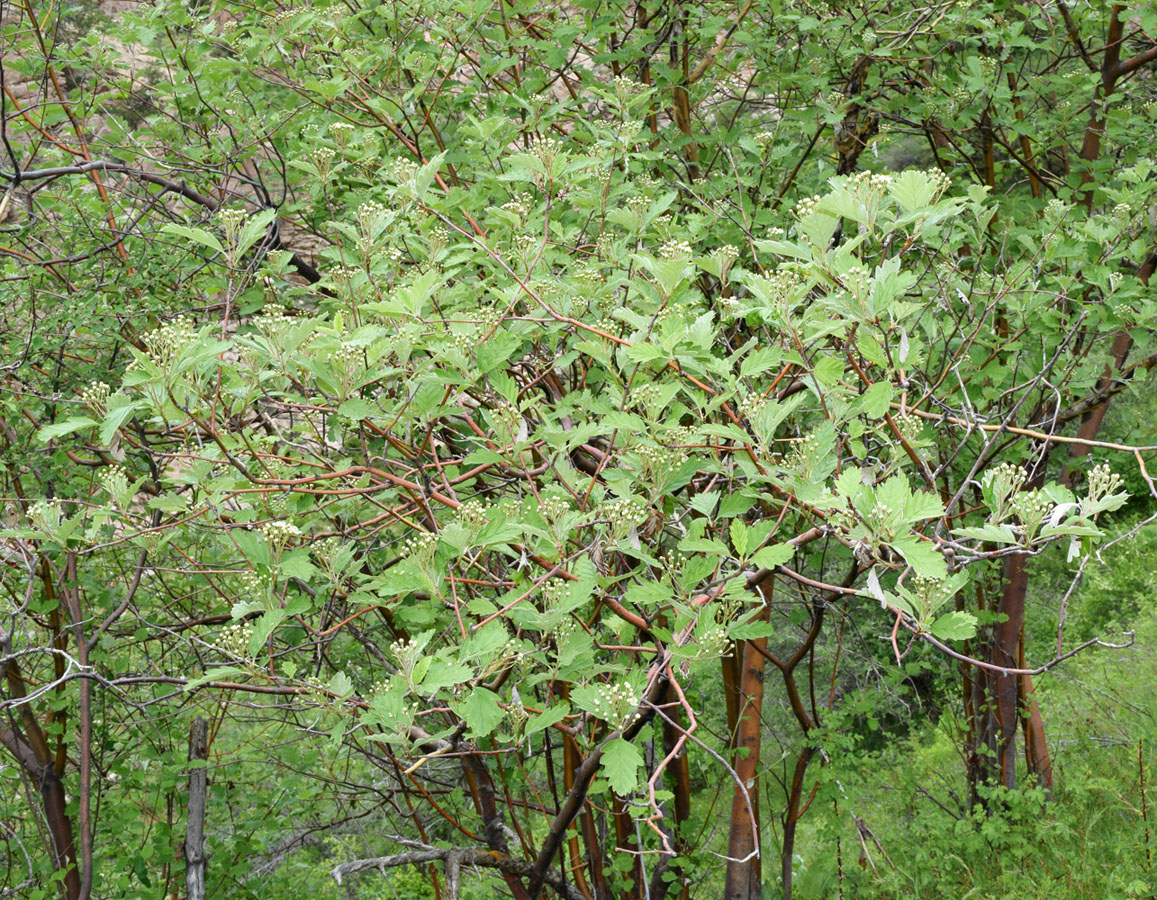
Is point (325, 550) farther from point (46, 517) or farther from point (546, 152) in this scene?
point (546, 152)

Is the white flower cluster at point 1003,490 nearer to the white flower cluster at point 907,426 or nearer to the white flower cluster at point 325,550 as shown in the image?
the white flower cluster at point 907,426

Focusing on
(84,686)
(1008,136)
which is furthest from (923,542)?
(1008,136)

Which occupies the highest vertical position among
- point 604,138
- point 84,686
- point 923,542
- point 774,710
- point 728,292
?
point 604,138

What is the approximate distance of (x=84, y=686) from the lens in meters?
2.72

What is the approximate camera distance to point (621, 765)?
1.55 m

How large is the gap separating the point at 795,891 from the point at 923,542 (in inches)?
132

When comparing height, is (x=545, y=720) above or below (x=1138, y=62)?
below

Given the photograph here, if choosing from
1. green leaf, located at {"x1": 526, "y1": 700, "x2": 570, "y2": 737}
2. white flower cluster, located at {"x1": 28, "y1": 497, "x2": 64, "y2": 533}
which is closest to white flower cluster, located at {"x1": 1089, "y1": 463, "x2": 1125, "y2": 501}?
green leaf, located at {"x1": 526, "y1": 700, "x2": 570, "y2": 737}

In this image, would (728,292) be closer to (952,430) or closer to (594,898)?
(952,430)

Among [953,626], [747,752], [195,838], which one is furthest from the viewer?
[747,752]

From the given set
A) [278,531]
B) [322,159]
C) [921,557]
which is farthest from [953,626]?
[322,159]

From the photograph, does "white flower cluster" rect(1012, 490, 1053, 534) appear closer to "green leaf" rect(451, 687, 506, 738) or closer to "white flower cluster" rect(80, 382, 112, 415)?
"green leaf" rect(451, 687, 506, 738)

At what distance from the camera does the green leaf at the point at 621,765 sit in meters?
1.51

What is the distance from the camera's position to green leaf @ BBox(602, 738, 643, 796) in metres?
1.51
